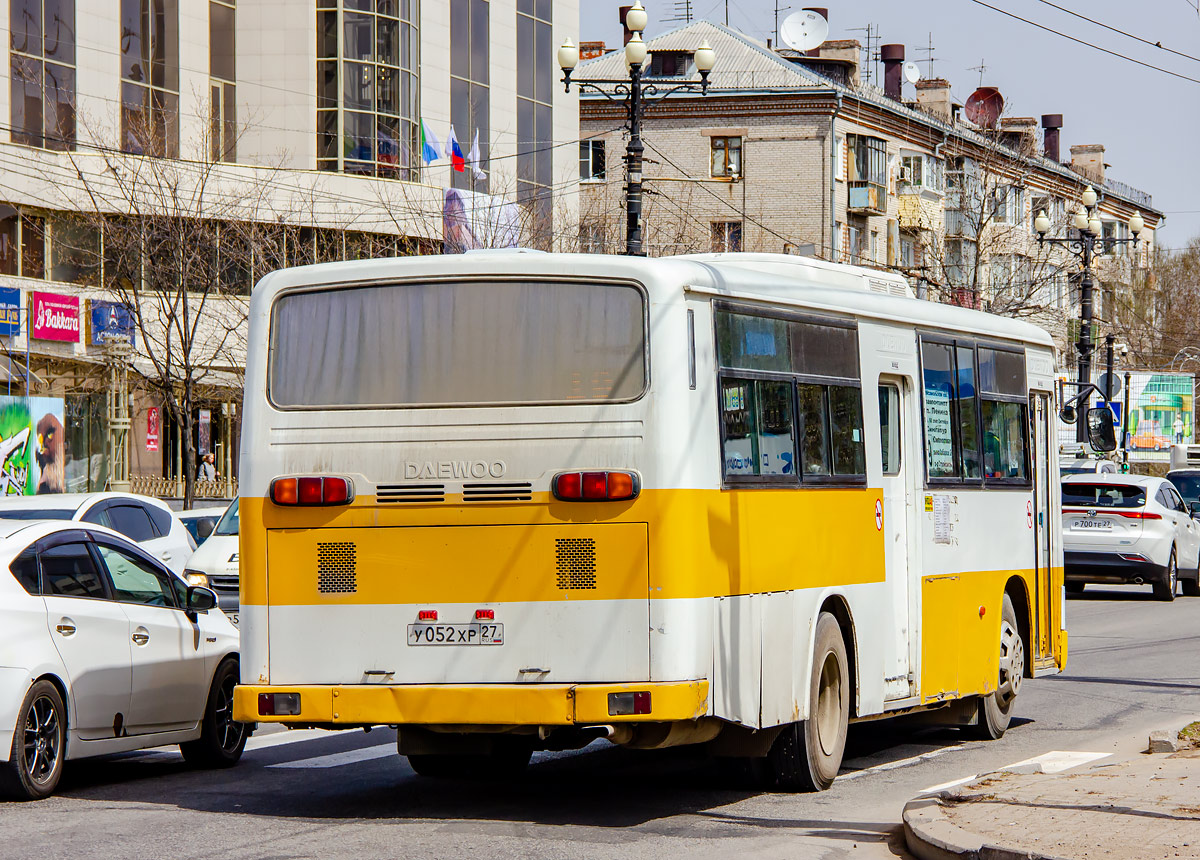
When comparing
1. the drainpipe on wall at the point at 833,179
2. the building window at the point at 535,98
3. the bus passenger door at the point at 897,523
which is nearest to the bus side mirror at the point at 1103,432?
the bus passenger door at the point at 897,523

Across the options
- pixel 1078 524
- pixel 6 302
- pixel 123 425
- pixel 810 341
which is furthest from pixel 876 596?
pixel 123 425

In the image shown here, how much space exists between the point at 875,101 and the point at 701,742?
6050 centimetres

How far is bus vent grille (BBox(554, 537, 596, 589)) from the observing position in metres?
8.76

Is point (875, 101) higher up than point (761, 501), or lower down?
higher up

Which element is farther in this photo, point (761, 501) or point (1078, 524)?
point (1078, 524)

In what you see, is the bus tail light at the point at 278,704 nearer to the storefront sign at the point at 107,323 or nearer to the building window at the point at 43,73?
the storefront sign at the point at 107,323

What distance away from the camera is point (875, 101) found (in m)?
67.2

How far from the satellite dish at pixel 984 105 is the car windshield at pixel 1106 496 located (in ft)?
92.0

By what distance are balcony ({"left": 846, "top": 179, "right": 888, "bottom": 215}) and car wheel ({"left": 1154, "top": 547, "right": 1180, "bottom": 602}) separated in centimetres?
3826

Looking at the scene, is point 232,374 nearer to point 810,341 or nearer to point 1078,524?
point 1078,524

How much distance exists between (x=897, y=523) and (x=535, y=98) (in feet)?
148

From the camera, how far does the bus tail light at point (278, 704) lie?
898 cm

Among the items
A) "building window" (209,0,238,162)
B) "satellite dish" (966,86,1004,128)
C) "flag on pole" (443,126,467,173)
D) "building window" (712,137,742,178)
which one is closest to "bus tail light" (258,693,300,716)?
"building window" (209,0,238,162)

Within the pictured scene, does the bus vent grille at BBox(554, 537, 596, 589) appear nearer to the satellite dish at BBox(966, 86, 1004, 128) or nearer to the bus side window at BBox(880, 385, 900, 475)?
the bus side window at BBox(880, 385, 900, 475)
